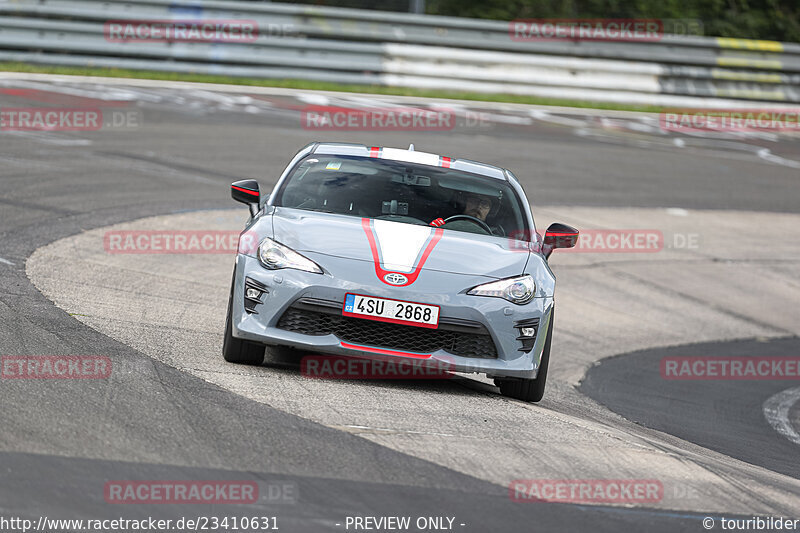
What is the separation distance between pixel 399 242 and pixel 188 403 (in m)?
1.75

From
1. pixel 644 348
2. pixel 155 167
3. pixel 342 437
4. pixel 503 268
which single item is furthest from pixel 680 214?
pixel 342 437

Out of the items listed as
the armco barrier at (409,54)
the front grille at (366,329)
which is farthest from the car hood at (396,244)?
the armco barrier at (409,54)

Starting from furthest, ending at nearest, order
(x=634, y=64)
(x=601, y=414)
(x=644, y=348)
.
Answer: (x=634, y=64)
(x=644, y=348)
(x=601, y=414)

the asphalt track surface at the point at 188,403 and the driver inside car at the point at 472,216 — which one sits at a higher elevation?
the driver inside car at the point at 472,216

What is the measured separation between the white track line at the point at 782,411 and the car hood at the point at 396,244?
2.53 m

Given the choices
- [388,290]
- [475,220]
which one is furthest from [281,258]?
[475,220]

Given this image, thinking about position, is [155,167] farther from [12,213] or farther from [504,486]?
[504,486]

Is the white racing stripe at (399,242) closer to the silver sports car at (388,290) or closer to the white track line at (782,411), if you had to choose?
the silver sports car at (388,290)

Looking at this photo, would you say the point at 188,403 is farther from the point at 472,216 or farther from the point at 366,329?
the point at 472,216

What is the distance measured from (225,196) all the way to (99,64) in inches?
320

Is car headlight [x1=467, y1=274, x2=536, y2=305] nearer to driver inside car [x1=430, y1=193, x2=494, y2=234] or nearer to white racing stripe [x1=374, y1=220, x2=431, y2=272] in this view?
white racing stripe [x1=374, y1=220, x2=431, y2=272]

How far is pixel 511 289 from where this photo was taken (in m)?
6.79

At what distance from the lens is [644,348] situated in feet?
35.6

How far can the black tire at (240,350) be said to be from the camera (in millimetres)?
6809
